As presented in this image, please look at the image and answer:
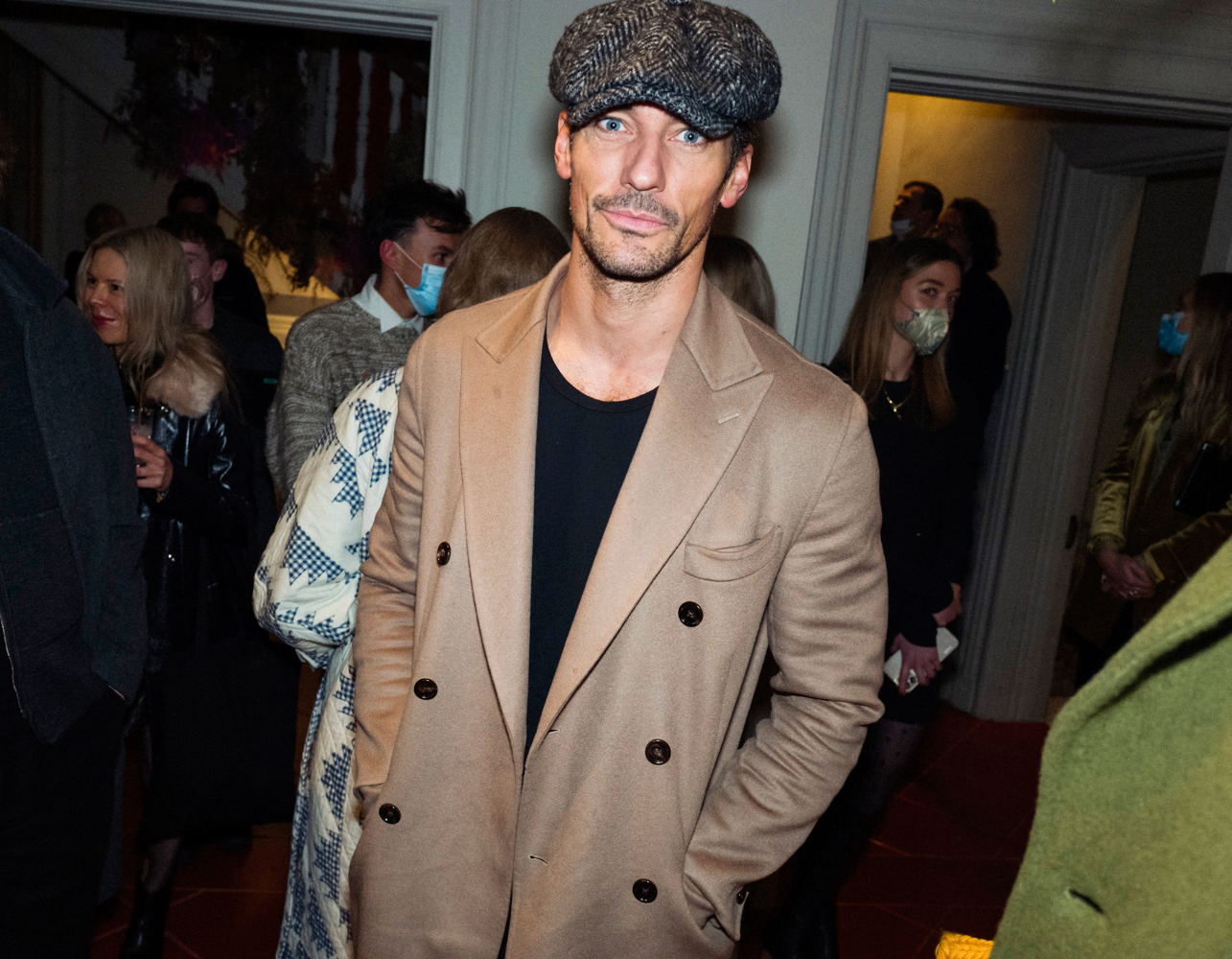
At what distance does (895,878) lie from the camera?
3309 millimetres

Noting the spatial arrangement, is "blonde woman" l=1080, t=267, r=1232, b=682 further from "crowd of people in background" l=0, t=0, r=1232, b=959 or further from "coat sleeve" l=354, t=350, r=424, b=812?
"coat sleeve" l=354, t=350, r=424, b=812

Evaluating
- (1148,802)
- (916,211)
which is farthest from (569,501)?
(916,211)

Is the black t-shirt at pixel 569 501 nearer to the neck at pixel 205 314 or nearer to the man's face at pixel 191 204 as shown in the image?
the neck at pixel 205 314

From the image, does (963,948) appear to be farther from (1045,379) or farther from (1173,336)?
(1045,379)

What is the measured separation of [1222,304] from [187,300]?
3.10 meters

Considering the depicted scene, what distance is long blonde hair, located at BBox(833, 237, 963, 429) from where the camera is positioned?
2.74 metres

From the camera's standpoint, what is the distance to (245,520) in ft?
8.07

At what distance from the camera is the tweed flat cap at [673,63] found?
1300 millimetres

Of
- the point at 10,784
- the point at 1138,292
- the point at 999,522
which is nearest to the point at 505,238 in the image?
the point at 10,784

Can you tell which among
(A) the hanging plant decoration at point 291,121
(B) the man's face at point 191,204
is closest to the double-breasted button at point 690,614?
(B) the man's face at point 191,204

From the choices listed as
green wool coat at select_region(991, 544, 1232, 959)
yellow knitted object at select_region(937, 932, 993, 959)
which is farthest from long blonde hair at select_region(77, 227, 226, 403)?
green wool coat at select_region(991, 544, 1232, 959)

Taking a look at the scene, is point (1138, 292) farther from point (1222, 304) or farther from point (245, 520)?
point (245, 520)

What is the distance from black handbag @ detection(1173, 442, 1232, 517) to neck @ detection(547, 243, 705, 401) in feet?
7.76

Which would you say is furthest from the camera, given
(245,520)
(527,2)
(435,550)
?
(527,2)
